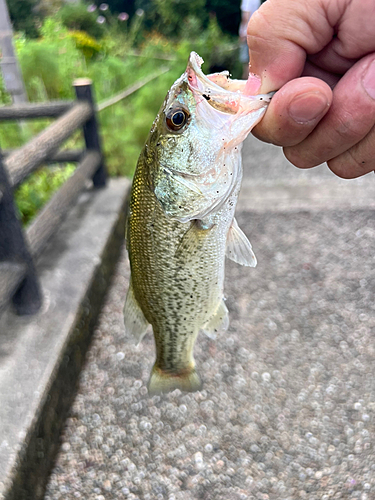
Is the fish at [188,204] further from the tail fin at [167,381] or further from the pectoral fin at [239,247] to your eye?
the tail fin at [167,381]

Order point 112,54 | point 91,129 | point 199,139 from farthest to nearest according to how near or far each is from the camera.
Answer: point 112,54, point 91,129, point 199,139

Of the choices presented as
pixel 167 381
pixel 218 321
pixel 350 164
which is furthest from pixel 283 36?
pixel 167 381

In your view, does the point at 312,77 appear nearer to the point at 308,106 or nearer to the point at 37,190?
the point at 308,106

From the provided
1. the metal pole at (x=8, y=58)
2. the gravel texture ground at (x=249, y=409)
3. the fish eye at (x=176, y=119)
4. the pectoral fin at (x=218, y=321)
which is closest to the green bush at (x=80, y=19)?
the metal pole at (x=8, y=58)

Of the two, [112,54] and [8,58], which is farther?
[112,54]

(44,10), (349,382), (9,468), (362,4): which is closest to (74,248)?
(9,468)
